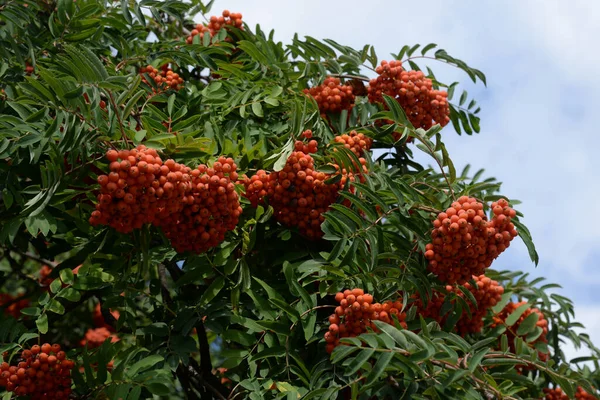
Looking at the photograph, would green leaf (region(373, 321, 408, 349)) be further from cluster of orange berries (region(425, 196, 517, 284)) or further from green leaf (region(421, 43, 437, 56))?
green leaf (region(421, 43, 437, 56))

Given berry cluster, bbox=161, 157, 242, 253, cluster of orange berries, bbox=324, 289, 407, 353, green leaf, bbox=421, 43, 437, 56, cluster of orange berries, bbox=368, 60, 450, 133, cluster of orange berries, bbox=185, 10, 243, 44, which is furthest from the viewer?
cluster of orange berries, bbox=185, 10, 243, 44

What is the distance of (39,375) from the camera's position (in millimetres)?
3984

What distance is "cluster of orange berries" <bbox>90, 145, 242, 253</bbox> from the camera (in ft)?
11.3

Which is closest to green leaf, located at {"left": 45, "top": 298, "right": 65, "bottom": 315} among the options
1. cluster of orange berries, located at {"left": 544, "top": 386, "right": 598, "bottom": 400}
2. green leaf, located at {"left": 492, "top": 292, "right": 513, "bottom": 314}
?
green leaf, located at {"left": 492, "top": 292, "right": 513, "bottom": 314}

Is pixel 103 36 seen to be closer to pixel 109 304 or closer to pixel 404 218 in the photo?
pixel 109 304

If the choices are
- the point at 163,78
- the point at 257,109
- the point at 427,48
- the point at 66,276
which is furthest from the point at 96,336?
the point at 427,48

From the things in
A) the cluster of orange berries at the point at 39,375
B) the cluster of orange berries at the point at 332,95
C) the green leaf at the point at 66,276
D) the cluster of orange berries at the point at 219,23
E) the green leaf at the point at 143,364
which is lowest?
the cluster of orange berries at the point at 39,375

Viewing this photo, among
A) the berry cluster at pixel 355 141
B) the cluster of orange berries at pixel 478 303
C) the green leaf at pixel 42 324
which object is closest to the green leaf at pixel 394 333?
the cluster of orange berries at pixel 478 303

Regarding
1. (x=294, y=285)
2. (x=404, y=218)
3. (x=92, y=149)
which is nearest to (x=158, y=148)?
(x=92, y=149)

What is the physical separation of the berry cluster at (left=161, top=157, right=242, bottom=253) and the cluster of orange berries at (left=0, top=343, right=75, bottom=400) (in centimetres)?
93

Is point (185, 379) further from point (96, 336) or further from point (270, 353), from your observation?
point (96, 336)

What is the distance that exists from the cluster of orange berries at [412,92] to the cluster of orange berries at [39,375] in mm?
2450

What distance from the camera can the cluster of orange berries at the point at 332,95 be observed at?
4891mm

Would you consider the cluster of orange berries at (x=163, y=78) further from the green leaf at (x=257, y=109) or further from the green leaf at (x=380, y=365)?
the green leaf at (x=380, y=365)
